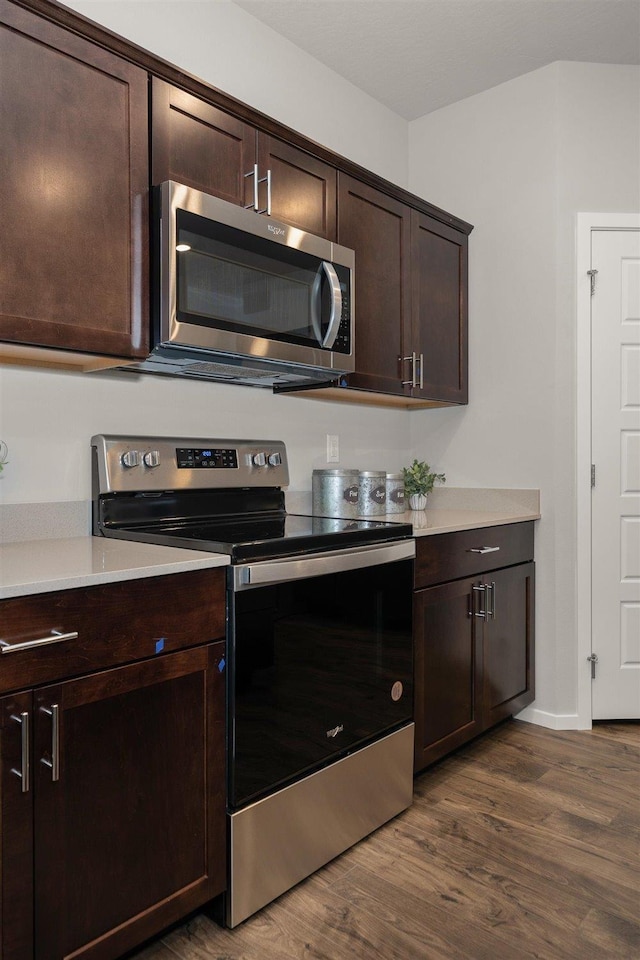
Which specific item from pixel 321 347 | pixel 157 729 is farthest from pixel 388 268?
pixel 157 729

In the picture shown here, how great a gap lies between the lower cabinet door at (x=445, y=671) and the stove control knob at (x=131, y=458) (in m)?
0.97

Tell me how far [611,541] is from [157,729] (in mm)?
2121

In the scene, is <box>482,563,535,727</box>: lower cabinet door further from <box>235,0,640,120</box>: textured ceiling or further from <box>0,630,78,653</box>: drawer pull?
<box>235,0,640,120</box>: textured ceiling

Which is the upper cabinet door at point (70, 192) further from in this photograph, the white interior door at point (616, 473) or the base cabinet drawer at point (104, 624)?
the white interior door at point (616, 473)

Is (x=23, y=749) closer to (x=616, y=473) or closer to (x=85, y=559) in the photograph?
(x=85, y=559)

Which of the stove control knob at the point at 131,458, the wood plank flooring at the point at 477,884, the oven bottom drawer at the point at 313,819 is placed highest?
the stove control knob at the point at 131,458

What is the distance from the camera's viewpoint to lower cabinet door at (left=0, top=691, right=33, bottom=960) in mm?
1152

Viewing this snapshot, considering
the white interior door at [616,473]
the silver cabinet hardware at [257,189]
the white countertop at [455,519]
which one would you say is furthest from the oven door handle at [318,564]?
the white interior door at [616,473]

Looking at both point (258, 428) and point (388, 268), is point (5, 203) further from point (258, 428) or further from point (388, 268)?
point (388, 268)

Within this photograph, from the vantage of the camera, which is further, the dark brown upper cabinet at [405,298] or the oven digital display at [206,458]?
the dark brown upper cabinet at [405,298]

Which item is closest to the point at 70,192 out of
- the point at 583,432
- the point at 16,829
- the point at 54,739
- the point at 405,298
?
the point at 54,739

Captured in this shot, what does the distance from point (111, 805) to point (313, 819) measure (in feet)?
2.04

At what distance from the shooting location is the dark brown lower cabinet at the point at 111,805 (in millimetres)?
1179

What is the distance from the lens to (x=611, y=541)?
2809mm
